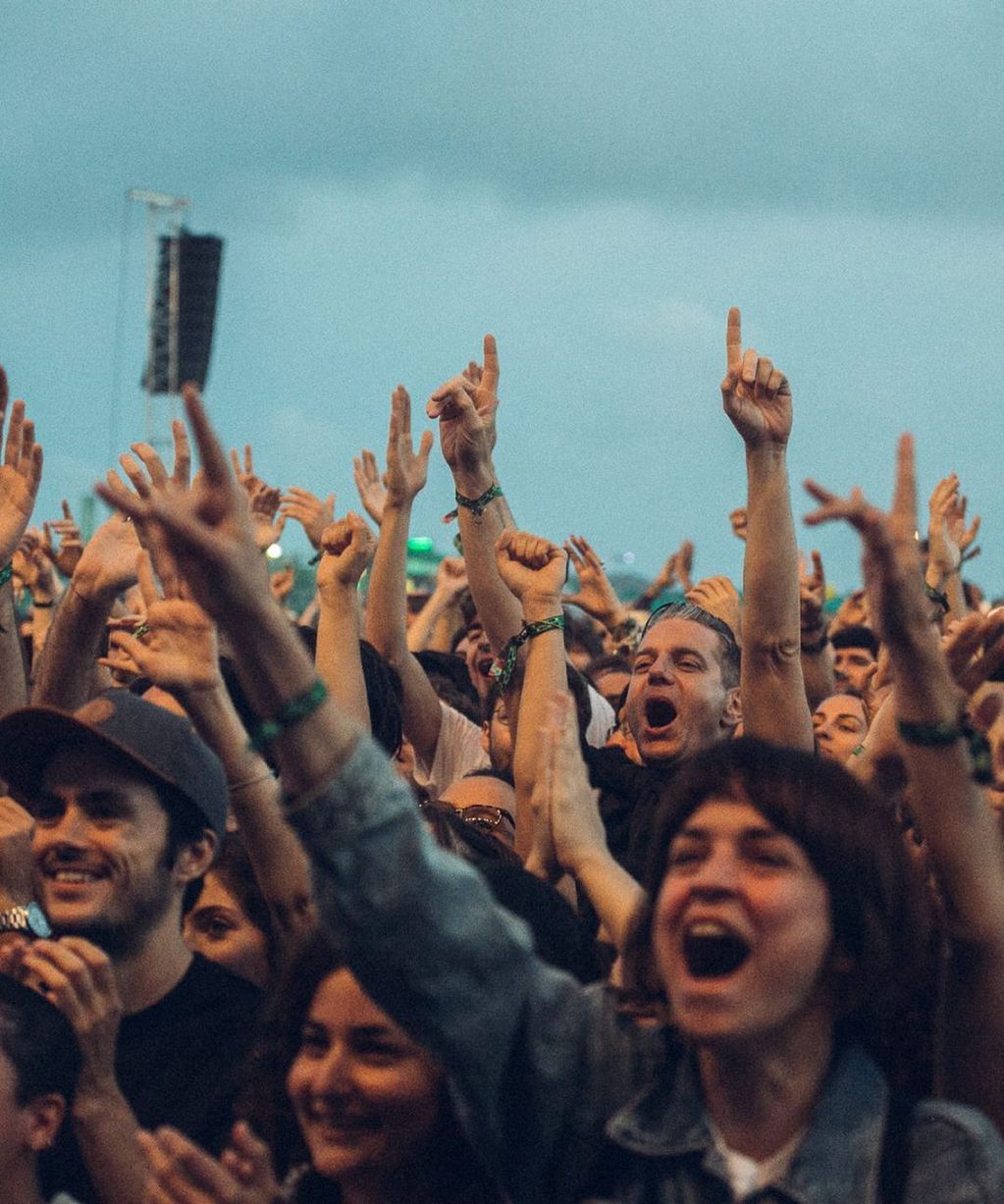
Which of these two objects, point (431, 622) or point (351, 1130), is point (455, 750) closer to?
point (431, 622)

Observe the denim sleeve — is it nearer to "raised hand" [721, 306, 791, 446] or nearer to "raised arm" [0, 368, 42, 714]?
"raised hand" [721, 306, 791, 446]

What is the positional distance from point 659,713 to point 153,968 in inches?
65.5

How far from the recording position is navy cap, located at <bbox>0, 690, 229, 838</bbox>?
3.65m

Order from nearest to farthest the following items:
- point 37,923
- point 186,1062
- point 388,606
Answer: point 186,1062, point 37,923, point 388,606

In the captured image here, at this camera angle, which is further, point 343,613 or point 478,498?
point 478,498

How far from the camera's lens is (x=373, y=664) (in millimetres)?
5273

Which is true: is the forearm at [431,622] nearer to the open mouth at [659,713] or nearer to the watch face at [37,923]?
the open mouth at [659,713]

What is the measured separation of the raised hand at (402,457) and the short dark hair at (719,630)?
117 cm

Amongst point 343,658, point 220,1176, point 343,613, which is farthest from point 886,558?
point 343,613

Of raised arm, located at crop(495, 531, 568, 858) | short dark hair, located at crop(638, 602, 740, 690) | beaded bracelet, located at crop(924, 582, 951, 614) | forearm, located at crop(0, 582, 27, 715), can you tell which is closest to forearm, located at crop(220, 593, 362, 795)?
raised arm, located at crop(495, 531, 568, 858)

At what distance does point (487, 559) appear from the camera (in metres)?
5.61

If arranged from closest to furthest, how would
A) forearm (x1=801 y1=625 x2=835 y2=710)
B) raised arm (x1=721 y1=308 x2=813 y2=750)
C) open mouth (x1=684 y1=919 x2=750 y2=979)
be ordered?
open mouth (x1=684 y1=919 x2=750 y2=979) < raised arm (x1=721 y1=308 x2=813 y2=750) < forearm (x1=801 y1=625 x2=835 y2=710)

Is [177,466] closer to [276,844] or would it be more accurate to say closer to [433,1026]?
[276,844]

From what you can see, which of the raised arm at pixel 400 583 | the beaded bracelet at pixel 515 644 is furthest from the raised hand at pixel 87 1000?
the raised arm at pixel 400 583
